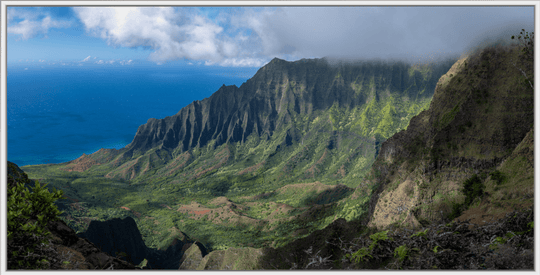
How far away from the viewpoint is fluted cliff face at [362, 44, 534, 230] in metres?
29.9

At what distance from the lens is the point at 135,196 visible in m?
135

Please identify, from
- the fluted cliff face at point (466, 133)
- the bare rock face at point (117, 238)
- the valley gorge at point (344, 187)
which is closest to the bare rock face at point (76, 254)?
the valley gorge at point (344, 187)

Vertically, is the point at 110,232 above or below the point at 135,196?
above

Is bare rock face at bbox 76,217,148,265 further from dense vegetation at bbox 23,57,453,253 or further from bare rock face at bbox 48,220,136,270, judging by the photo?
bare rock face at bbox 48,220,136,270

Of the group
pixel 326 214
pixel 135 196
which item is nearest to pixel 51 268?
pixel 326 214

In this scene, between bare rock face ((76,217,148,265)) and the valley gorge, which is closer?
the valley gorge

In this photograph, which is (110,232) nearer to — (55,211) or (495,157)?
(55,211)

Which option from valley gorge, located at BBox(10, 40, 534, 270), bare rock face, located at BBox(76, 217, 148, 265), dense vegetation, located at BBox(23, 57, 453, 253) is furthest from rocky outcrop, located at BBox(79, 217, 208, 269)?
dense vegetation, located at BBox(23, 57, 453, 253)

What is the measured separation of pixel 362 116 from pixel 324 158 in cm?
4867

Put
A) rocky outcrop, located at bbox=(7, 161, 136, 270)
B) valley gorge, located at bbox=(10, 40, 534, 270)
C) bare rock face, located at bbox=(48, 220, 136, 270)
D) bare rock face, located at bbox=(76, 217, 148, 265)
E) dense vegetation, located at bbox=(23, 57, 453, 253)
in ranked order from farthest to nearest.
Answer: dense vegetation, located at bbox=(23, 57, 453, 253)
bare rock face, located at bbox=(76, 217, 148, 265)
valley gorge, located at bbox=(10, 40, 534, 270)
bare rock face, located at bbox=(48, 220, 136, 270)
rocky outcrop, located at bbox=(7, 161, 136, 270)

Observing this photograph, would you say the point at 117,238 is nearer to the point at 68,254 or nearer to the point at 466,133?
the point at 68,254

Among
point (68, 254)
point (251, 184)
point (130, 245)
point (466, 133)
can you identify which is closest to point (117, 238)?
point (130, 245)

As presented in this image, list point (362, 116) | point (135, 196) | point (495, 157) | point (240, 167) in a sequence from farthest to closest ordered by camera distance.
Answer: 1. point (362, 116)
2. point (240, 167)
3. point (135, 196)
4. point (495, 157)

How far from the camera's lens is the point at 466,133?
112 ft
